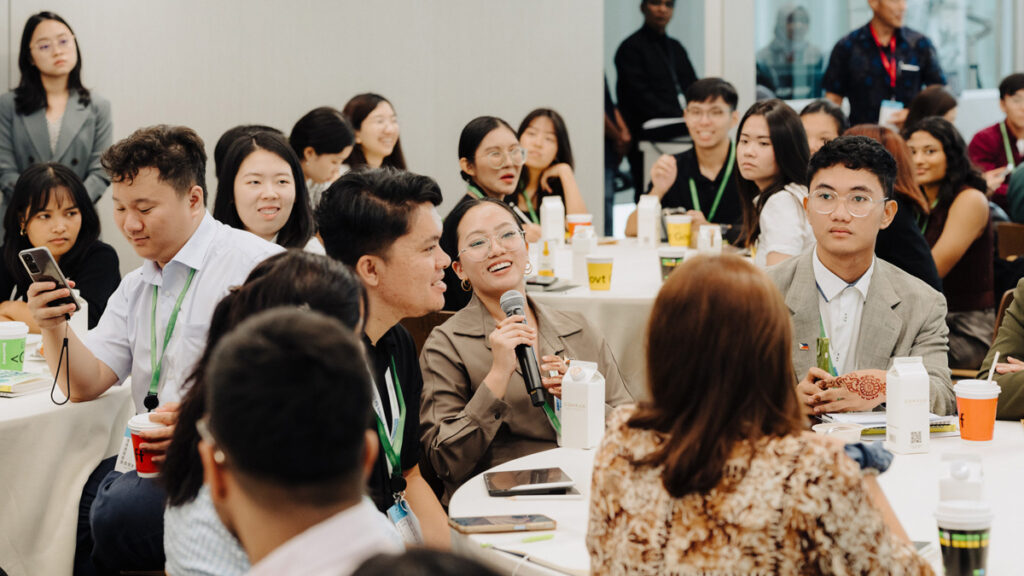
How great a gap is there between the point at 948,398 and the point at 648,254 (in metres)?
2.71

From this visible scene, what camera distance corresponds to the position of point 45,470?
301cm

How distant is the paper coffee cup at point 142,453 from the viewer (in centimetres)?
221

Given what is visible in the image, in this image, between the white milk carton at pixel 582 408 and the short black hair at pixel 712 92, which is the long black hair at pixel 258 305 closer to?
the white milk carton at pixel 582 408

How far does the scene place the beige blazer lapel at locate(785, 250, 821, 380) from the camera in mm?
3002

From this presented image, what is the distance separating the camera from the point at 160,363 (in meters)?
2.84

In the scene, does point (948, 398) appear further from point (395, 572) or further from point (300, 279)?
point (395, 572)

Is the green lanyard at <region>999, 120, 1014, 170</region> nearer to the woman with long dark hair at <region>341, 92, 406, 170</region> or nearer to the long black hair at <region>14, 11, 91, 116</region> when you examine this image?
the woman with long dark hair at <region>341, 92, 406, 170</region>

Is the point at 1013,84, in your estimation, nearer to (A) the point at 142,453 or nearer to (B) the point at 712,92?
(B) the point at 712,92

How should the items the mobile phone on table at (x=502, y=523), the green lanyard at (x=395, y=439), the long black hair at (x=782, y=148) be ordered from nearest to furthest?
the mobile phone on table at (x=502, y=523) < the green lanyard at (x=395, y=439) < the long black hair at (x=782, y=148)

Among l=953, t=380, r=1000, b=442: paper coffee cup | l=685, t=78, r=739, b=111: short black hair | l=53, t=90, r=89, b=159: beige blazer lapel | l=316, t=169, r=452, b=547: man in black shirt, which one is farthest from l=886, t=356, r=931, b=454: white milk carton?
l=53, t=90, r=89, b=159: beige blazer lapel

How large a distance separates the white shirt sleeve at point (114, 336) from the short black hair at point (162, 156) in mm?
356

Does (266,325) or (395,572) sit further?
(266,325)

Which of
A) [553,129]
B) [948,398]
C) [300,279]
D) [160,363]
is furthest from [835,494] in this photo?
[553,129]

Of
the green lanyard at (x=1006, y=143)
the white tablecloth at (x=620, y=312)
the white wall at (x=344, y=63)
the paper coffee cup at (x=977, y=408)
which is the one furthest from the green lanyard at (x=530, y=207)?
the paper coffee cup at (x=977, y=408)
